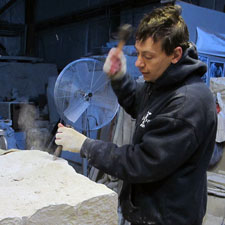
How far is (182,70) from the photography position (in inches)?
50.1

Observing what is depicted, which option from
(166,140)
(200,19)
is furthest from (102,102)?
(166,140)

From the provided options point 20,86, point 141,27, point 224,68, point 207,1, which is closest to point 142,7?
point 207,1

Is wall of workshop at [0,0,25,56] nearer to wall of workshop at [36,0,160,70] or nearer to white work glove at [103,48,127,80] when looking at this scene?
wall of workshop at [36,0,160,70]

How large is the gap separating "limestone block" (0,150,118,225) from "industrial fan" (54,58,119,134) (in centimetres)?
178

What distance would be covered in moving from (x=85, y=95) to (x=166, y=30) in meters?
2.67

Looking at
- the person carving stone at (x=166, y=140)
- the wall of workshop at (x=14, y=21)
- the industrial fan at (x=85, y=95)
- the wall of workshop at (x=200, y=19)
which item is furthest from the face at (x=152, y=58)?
the wall of workshop at (x=14, y=21)

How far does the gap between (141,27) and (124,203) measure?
0.82 meters

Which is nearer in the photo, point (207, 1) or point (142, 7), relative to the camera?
point (207, 1)

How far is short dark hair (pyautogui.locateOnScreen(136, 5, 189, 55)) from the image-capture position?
1.25m

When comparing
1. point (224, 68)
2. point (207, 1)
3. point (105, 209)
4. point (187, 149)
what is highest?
point (207, 1)

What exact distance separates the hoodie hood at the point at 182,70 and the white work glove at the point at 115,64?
0.24 metres

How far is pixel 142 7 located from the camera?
7.24 meters

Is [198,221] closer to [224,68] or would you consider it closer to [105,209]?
[105,209]

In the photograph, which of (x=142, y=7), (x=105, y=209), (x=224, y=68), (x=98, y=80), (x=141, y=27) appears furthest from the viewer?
(x=142, y=7)
